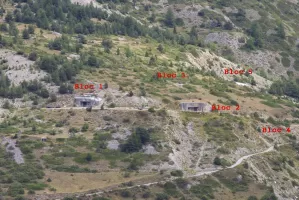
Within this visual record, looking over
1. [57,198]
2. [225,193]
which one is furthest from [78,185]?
[225,193]

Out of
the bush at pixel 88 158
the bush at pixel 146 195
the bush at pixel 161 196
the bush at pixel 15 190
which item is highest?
the bush at pixel 15 190

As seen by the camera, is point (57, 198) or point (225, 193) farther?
point (225, 193)

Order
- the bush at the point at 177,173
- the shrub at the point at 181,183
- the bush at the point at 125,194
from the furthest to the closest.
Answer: the bush at the point at 177,173
the shrub at the point at 181,183
the bush at the point at 125,194

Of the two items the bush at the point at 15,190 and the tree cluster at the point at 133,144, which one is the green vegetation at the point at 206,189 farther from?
the bush at the point at 15,190

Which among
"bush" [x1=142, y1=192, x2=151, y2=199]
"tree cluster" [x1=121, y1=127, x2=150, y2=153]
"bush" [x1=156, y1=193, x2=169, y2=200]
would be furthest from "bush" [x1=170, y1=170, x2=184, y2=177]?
"bush" [x1=142, y1=192, x2=151, y2=199]

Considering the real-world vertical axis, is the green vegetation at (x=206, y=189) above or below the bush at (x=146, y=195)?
below

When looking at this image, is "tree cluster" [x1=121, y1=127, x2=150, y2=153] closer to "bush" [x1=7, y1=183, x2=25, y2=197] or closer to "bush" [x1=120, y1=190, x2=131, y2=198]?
"bush" [x1=120, y1=190, x2=131, y2=198]

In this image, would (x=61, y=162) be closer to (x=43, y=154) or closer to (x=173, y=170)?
(x=43, y=154)

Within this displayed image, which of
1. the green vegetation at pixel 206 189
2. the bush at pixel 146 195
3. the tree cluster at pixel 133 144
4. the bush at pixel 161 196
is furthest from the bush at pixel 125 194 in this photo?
the tree cluster at pixel 133 144

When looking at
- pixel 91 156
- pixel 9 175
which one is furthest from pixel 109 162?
pixel 9 175

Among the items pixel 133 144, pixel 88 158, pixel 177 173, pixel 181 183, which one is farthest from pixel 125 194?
pixel 133 144

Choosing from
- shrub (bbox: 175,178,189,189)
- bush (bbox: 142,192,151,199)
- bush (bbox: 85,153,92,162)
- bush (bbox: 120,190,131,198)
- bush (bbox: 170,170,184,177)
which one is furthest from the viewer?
bush (bbox: 85,153,92,162)
